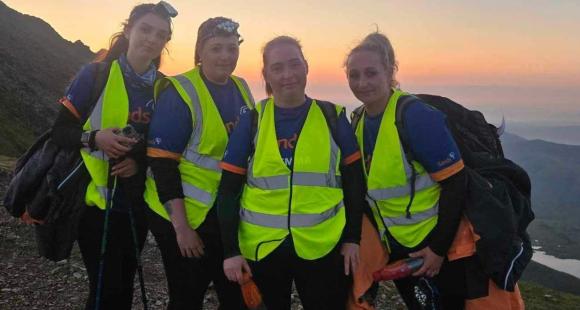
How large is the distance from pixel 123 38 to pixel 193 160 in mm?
1868

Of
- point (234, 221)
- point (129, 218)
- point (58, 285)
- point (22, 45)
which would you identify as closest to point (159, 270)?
point (58, 285)

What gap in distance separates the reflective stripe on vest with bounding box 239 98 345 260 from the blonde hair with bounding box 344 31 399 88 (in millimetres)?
1036

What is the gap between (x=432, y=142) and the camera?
4734 mm

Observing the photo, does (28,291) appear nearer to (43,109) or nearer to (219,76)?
(219,76)

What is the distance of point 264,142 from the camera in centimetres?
473

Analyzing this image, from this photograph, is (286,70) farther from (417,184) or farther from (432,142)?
(417,184)

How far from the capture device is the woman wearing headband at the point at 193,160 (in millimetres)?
4918

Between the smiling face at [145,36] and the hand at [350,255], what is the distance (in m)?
3.10

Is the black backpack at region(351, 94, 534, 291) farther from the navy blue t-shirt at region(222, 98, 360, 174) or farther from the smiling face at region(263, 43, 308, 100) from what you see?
the smiling face at region(263, 43, 308, 100)

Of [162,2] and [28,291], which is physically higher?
[162,2]

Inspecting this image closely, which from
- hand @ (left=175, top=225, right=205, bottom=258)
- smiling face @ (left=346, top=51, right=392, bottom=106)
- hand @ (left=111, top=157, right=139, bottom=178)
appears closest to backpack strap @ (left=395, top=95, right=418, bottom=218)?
smiling face @ (left=346, top=51, right=392, bottom=106)

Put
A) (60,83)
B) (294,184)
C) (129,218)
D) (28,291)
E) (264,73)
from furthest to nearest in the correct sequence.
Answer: (60,83) < (28,291) < (129,218) < (264,73) < (294,184)

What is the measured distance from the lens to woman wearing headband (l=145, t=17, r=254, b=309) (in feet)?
16.1

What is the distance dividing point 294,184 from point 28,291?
24.9ft
